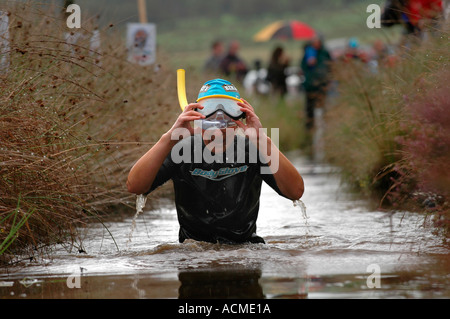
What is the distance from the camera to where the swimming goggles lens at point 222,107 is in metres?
6.35

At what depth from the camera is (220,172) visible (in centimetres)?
646

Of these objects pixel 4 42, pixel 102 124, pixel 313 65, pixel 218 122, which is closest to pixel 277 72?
pixel 313 65

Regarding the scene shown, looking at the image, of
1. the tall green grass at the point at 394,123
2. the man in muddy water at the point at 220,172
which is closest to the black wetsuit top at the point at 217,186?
the man in muddy water at the point at 220,172

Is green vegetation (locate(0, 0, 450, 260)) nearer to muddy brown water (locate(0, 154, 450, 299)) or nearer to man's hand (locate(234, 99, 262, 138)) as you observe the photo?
muddy brown water (locate(0, 154, 450, 299))

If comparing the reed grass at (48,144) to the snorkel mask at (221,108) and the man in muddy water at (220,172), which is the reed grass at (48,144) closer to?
the man in muddy water at (220,172)

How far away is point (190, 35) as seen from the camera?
239 feet

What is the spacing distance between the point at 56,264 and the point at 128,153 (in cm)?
319

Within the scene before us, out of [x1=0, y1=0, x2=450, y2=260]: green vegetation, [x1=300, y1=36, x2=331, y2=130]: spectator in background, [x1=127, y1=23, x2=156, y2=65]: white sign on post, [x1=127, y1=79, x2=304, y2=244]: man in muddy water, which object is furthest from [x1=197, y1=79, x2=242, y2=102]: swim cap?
[x1=300, y1=36, x2=331, y2=130]: spectator in background

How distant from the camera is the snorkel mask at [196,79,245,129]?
6363 mm

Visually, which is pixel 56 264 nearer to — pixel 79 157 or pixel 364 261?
pixel 79 157

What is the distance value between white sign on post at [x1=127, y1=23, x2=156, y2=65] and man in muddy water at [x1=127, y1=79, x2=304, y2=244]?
4.09m

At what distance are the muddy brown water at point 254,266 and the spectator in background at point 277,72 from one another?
1474cm
